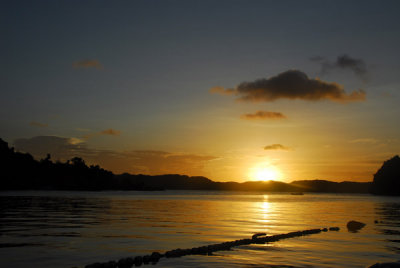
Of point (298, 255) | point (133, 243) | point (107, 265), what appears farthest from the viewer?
point (133, 243)

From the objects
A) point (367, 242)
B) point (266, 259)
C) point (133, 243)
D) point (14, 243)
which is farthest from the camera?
point (367, 242)

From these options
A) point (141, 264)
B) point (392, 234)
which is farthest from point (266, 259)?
point (392, 234)

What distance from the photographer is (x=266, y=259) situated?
24750 millimetres

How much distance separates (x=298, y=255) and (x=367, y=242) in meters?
11.0

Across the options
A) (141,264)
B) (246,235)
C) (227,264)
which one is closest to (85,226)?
(246,235)

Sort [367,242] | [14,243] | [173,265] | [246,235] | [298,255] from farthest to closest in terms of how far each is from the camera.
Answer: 1. [246,235]
2. [367,242]
3. [14,243]
4. [298,255]
5. [173,265]

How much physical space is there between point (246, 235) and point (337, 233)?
37.0 ft

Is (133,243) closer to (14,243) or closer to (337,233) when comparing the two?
(14,243)

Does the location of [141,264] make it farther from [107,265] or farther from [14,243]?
[14,243]

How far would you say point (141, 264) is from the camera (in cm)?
2278

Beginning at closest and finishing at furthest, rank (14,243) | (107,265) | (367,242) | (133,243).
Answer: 1. (107,265)
2. (14,243)
3. (133,243)
4. (367,242)

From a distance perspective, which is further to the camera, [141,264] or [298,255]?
[298,255]

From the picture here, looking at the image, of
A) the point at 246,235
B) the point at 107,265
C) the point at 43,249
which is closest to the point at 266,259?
the point at 107,265

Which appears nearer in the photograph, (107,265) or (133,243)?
(107,265)
